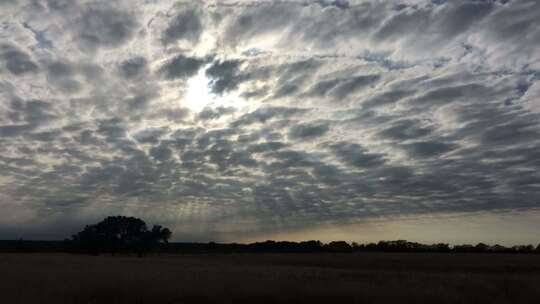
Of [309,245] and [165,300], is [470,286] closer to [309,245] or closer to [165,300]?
[165,300]

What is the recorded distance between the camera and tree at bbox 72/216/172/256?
323 ft

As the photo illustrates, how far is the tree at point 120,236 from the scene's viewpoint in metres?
98.6

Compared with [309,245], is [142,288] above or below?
below

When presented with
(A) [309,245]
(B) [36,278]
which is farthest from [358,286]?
(A) [309,245]

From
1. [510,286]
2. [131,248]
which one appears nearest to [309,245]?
[131,248]

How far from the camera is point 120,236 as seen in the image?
101562 mm

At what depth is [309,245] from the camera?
146750mm

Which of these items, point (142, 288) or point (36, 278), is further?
point (36, 278)

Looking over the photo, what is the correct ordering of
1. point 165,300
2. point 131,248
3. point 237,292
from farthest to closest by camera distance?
point 131,248 → point 237,292 → point 165,300

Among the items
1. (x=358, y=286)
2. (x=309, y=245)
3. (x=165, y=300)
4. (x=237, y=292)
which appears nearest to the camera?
(x=165, y=300)

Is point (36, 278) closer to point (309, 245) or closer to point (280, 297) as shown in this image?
point (280, 297)

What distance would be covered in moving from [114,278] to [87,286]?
8.87ft

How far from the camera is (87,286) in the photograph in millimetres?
18484

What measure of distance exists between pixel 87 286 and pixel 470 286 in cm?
1588
